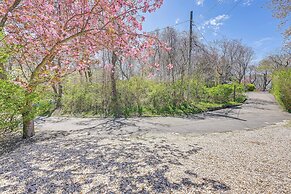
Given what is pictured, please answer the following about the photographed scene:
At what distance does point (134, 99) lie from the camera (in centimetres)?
1063

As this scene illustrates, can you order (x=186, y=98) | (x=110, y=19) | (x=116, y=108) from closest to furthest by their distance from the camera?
(x=110, y=19) < (x=116, y=108) < (x=186, y=98)

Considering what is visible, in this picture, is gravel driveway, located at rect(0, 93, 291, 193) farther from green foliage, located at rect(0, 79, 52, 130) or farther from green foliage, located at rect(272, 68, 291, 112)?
green foliage, located at rect(272, 68, 291, 112)

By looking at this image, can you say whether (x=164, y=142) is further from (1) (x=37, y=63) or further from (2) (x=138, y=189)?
(1) (x=37, y=63)

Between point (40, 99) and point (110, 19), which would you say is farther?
point (40, 99)

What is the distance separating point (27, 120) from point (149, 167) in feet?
13.7

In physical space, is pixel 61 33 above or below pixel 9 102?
above

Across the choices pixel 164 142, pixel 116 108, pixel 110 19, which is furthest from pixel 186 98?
pixel 110 19

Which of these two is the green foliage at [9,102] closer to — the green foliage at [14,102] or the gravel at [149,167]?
the green foliage at [14,102]

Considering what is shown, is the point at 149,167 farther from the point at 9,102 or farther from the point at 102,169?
the point at 9,102

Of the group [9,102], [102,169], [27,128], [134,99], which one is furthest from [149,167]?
[134,99]

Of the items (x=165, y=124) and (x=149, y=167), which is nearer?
(x=149, y=167)

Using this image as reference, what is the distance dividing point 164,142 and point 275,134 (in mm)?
3850

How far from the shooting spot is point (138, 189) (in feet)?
7.43

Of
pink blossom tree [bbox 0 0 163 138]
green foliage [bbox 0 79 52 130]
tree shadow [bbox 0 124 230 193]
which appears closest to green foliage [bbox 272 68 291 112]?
tree shadow [bbox 0 124 230 193]
